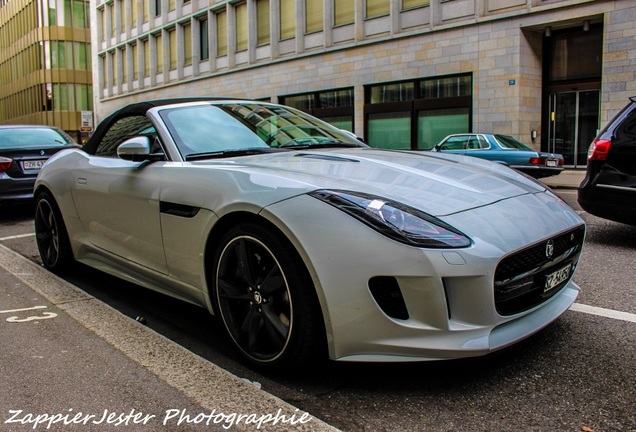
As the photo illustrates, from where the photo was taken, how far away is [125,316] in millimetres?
3771

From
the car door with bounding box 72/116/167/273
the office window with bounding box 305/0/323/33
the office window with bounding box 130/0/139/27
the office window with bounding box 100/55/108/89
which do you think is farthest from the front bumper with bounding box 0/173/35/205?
the office window with bounding box 100/55/108/89

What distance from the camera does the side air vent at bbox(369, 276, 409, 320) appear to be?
2434mm

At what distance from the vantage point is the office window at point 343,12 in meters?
25.4

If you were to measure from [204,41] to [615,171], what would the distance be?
103 feet

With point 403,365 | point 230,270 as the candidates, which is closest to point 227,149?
point 230,270

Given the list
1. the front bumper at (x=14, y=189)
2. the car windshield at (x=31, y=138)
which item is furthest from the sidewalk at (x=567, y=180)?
the front bumper at (x=14, y=189)

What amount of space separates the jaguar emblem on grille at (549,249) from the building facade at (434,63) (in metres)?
17.7

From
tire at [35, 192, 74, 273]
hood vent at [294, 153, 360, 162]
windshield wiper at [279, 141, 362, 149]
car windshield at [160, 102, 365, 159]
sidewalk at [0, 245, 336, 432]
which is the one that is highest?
car windshield at [160, 102, 365, 159]

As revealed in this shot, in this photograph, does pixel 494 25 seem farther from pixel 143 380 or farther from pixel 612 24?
pixel 143 380

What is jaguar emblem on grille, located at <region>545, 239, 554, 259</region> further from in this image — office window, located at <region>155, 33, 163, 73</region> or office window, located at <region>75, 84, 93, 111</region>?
office window, located at <region>75, 84, 93, 111</region>

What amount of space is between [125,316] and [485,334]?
7.64 ft

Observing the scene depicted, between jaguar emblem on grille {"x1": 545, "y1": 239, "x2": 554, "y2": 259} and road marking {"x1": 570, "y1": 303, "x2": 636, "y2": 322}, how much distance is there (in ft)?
3.67

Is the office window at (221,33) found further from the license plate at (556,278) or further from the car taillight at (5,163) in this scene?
the license plate at (556,278)

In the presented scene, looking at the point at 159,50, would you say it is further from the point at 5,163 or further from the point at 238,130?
the point at 238,130
